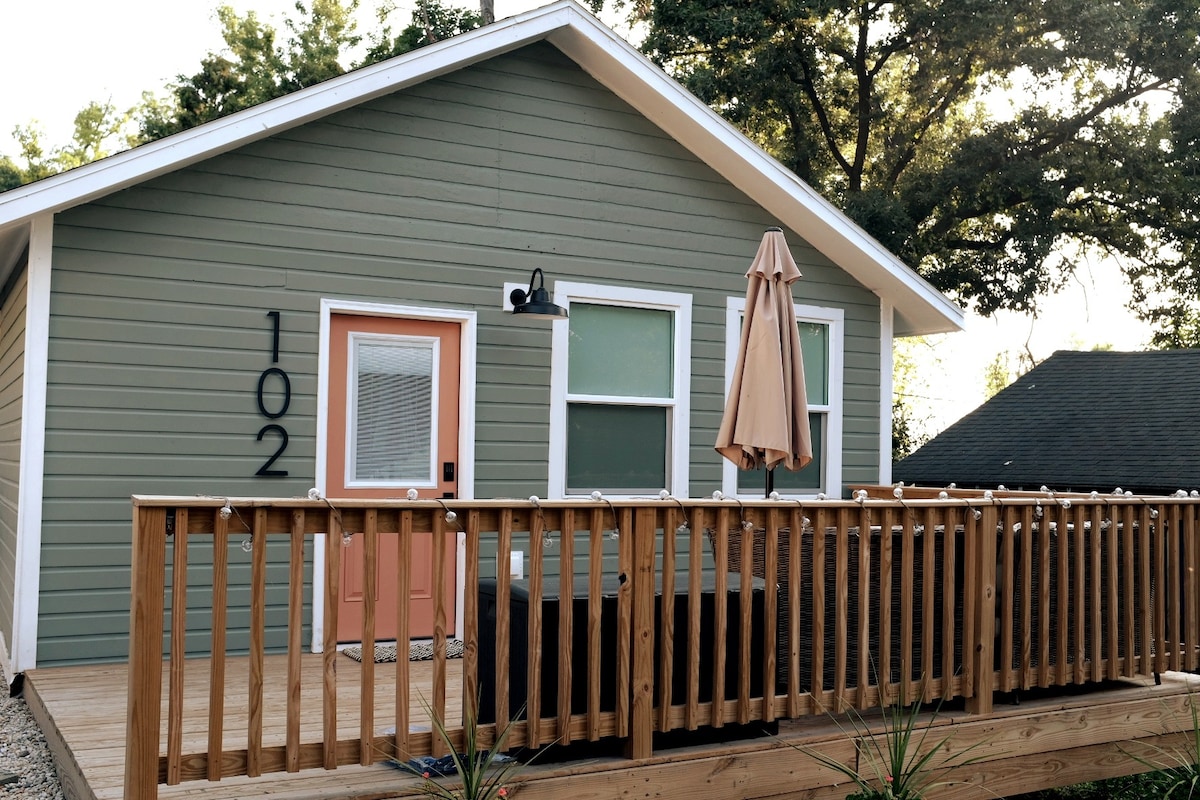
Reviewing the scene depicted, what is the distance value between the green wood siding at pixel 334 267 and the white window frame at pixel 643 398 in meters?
0.07

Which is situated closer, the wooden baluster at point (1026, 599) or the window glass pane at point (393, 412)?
the wooden baluster at point (1026, 599)

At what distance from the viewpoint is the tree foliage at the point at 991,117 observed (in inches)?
629

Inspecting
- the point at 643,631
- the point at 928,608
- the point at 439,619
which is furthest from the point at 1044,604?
the point at 439,619

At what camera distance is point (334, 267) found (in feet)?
20.1

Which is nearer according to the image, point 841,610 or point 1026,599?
point 841,610

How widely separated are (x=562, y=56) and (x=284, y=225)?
6.65 feet

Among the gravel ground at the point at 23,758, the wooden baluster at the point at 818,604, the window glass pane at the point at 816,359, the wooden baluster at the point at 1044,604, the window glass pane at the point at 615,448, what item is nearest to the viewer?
the wooden baluster at the point at 818,604

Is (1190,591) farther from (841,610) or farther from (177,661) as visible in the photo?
(177,661)

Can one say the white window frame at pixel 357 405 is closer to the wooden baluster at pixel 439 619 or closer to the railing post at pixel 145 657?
the wooden baluster at pixel 439 619

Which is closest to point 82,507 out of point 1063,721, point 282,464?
point 282,464

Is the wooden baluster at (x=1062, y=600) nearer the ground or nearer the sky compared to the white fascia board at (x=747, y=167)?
nearer the ground

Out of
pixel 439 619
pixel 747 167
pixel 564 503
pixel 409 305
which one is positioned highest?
pixel 747 167

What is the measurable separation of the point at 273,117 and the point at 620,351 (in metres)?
2.46

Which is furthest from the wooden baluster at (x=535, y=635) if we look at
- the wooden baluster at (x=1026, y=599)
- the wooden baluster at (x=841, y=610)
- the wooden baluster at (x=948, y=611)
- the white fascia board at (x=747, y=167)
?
the white fascia board at (x=747, y=167)
